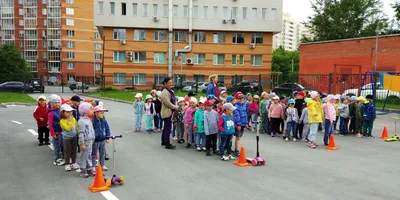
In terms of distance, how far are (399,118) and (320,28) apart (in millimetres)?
38175

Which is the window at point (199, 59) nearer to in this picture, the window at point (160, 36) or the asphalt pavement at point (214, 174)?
the window at point (160, 36)

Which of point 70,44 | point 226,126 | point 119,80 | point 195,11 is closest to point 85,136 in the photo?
point 226,126

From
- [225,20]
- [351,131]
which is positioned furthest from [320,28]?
[351,131]

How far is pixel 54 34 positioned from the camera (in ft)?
262

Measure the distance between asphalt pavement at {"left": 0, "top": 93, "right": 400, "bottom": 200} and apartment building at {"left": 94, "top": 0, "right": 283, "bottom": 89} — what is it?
3505 centimetres

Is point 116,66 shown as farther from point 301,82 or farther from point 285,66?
point 285,66

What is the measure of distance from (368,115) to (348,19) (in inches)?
1730

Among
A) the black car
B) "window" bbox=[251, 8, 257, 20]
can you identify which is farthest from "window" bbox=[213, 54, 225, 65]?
the black car

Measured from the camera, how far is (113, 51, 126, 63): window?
1805 inches

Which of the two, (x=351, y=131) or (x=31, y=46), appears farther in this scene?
(x=31, y=46)

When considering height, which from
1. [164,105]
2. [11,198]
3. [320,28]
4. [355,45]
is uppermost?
[320,28]

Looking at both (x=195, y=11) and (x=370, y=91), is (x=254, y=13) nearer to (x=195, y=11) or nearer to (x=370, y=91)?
(x=195, y=11)

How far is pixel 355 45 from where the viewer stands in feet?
114

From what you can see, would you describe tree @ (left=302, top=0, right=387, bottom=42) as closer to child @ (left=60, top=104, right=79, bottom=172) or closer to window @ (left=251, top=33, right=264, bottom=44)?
window @ (left=251, top=33, right=264, bottom=44)
